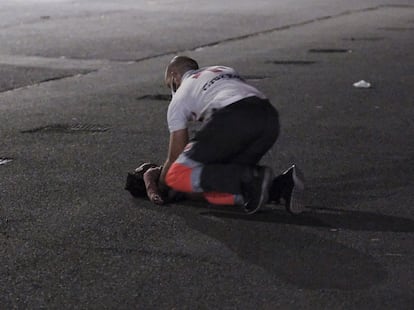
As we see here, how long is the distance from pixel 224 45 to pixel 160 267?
1295 centimetres

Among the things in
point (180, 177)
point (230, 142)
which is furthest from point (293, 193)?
point (180, 177)

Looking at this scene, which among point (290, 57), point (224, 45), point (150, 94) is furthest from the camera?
point (224, 45)

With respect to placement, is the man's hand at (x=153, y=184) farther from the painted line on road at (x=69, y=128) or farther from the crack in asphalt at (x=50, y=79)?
the crack in asphalt at (x=50, y=79)

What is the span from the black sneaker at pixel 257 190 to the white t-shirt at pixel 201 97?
51 cm

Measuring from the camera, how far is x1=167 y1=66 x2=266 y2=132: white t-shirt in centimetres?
691

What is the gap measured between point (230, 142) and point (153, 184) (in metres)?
0.66

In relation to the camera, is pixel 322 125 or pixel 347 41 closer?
pixel 322 125

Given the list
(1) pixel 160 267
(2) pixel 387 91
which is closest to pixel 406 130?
(2) pixel 387 91

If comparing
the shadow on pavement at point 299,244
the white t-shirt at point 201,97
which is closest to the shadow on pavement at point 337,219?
the shadow on pavement at point 299,244

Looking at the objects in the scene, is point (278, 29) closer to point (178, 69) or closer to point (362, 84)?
point (362, 84)

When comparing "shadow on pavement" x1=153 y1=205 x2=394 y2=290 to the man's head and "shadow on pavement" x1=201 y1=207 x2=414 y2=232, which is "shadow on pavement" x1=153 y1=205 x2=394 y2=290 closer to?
"shadow on pavement" x1=201 y1=207 x2=414 y2=232

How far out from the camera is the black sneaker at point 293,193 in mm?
6773

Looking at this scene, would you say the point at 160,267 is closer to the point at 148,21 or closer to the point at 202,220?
the point at 202,220

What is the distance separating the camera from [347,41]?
1938 cm
